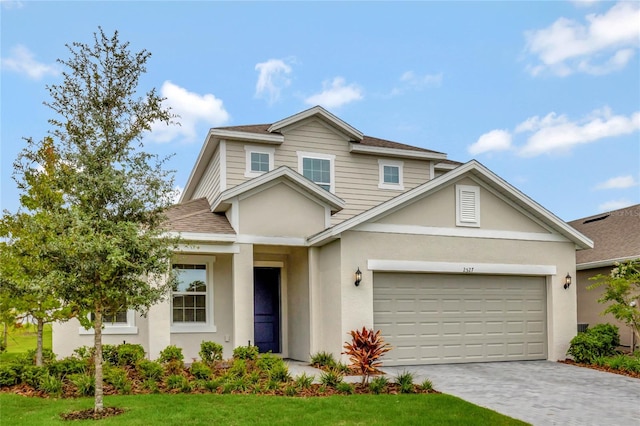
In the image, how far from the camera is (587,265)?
18797mm

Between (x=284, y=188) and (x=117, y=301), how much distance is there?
670cm

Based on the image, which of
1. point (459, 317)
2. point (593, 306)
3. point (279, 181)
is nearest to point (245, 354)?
point (279, 181)

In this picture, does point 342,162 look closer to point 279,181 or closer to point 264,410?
point 279,181

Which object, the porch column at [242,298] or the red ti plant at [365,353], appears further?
the porch column at [242,298]

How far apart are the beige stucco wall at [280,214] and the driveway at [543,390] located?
4.14 metres

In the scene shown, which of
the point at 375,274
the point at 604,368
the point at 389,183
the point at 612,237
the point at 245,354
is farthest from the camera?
the point at 612,237

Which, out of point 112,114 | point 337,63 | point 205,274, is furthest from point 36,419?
point 337,63

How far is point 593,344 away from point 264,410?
377 inches

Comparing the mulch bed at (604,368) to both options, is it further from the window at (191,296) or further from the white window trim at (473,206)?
the window at (191,296)

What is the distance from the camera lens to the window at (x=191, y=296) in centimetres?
1470

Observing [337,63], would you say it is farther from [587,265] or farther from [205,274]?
[587,265]

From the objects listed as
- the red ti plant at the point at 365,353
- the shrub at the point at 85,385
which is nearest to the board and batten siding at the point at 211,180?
the red ti plant at the point at 365,353

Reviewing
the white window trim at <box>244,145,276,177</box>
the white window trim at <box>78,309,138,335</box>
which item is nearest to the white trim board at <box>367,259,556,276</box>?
the white window trim at <box>244,145,276,177</box>

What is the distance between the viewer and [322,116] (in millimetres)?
17781
